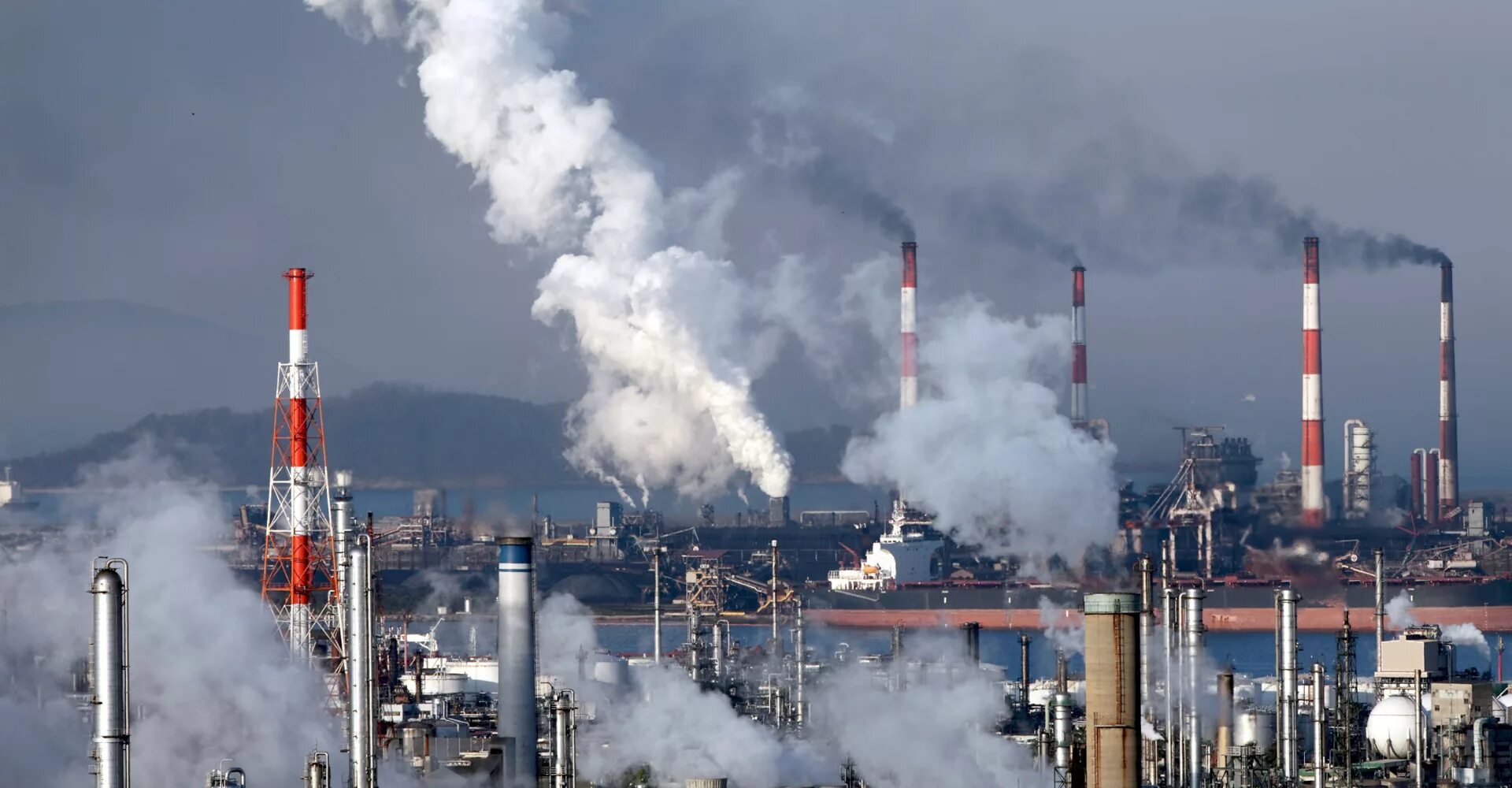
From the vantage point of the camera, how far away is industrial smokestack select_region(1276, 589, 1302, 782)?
28969 millimetres

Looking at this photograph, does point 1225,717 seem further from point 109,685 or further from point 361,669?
point 109,685

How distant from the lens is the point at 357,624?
24500 millimetres

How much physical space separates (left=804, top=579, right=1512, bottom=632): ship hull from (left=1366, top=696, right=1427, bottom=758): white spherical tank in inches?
1475

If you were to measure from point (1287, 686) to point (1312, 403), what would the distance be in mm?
46880

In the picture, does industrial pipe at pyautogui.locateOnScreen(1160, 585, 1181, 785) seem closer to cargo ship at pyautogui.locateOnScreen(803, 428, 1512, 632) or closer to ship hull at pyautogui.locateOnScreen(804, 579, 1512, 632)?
cargo ship at pyautogui.locateOnScreen(803, 428, 1512, 632)

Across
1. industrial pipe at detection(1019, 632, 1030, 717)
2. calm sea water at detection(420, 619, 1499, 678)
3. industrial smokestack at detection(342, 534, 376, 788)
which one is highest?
industrial smokestack at detection(342, 534, 376, 788)

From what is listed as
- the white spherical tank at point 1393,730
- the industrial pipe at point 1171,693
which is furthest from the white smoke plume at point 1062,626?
the industrial pipe at point 1171,693

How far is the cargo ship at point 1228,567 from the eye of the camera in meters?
75.8

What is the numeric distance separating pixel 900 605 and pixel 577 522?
17719 mm

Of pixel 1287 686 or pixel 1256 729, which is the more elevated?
pixel 1287 686

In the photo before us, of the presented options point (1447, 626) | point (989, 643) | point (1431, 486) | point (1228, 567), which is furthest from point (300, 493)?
point (1431, 486)

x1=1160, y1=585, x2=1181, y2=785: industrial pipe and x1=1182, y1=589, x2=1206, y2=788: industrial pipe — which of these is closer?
x1=1182, y1=589, x2=1206, y2=788: industrial pipe

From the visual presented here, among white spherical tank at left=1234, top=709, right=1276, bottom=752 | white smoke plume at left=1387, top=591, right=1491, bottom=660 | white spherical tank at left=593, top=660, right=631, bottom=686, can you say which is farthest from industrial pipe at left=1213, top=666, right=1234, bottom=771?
white smoke plume at left=1387, top=591, right=1491, bottom=660

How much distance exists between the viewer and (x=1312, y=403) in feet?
247
